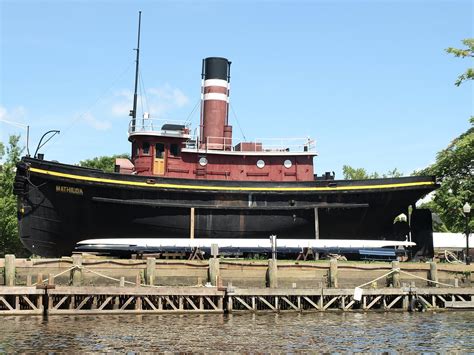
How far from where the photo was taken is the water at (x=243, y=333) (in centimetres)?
1689

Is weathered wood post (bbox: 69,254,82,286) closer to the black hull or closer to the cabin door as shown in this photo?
the black hull

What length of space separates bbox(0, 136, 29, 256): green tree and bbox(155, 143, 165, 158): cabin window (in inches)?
547

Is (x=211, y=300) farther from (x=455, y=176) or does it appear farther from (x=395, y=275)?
(x=455, y=176)

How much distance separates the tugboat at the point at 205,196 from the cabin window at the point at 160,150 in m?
0.05

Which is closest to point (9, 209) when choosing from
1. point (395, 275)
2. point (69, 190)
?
point (69, 190)

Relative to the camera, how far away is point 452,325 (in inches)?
824

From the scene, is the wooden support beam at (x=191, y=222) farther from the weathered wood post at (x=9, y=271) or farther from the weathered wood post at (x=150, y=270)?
the weathered wood post at (x=9, y=271)

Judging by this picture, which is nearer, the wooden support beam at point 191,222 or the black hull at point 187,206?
the black hull at point 187,206

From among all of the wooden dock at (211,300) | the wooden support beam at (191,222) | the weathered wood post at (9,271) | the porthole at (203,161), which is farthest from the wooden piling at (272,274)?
the weathered wood post at (9,271)

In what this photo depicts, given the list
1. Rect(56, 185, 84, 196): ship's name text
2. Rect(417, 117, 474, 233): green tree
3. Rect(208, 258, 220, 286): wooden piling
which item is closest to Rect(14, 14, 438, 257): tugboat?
Rect(56, 185, 84, 196): ship's name text

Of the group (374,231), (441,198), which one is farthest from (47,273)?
(441,198)

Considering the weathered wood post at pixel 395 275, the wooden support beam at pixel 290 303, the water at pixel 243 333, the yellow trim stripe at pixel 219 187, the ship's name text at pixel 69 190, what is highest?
the yellow trim stripe at pixel 219 187

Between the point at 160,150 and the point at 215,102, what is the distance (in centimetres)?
495

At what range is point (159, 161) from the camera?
31734 mm
